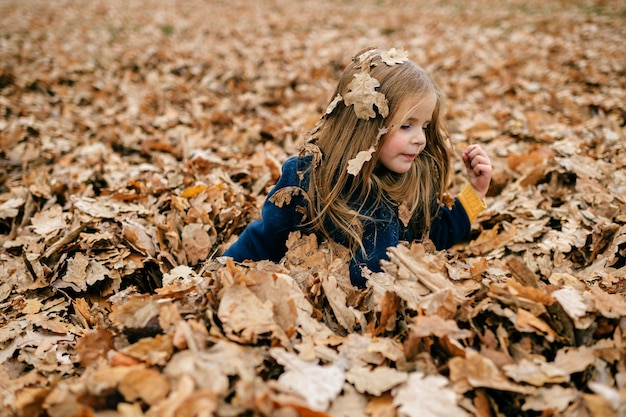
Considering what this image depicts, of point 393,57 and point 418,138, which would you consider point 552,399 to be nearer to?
point 418,138

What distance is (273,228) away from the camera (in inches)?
97.3

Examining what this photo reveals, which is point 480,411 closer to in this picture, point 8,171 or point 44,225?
point 44,225

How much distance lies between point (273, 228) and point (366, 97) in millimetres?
852

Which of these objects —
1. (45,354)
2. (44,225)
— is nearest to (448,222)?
(45,354)

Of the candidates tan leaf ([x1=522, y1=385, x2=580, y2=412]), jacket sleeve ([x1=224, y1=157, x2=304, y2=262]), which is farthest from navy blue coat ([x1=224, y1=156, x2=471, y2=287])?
tan leaf ([x1=522, y1=385, x2=580, y2=412])

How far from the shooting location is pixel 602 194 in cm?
290

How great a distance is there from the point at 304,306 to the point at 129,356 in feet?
2.25

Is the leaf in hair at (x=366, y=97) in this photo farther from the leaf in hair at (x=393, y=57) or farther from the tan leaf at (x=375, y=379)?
the tan leaf at (x=375, y=379)

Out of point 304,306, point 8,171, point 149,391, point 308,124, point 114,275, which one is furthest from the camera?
point 308,124

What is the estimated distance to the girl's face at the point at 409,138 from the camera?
2246 mm

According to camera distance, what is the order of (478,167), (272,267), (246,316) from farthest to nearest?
(478,167) < (272,267) < (246,316)

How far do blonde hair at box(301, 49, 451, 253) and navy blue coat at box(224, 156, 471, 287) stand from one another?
58 millimetres

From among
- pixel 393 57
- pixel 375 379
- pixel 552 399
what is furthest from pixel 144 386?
pixel 393 57

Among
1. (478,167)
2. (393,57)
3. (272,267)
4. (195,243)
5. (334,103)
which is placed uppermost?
(393,57)
